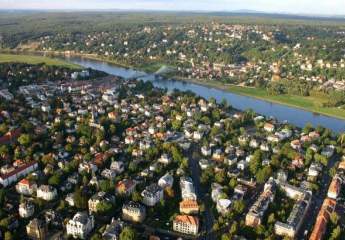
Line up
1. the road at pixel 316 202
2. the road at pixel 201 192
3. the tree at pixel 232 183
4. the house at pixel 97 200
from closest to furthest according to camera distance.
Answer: the road at pixel 201 192
the road at pixel 316 202
the house at pixel 97 200
the tree at pixel 232 183

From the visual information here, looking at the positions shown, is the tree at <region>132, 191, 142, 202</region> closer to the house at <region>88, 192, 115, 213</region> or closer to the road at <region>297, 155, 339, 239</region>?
the house at <region>88, 192, 115, 213</region>

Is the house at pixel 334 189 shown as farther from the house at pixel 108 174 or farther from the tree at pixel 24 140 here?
the tree at pixel 24 140

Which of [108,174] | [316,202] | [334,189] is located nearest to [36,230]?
[108,174]

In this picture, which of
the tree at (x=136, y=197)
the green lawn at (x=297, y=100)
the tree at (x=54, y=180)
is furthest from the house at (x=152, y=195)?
the green lawn at (x=297, y=100)

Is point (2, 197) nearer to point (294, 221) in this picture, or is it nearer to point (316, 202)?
point (294, 221)

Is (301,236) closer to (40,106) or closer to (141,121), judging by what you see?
(141,121)

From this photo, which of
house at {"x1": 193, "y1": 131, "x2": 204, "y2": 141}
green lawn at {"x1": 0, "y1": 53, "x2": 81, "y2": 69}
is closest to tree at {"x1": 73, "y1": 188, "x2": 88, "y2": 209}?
house at {"x1": 193, "y1": 131, "x2": 204, "y2": 141}

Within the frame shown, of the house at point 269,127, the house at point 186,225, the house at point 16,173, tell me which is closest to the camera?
the house at point 186,225
